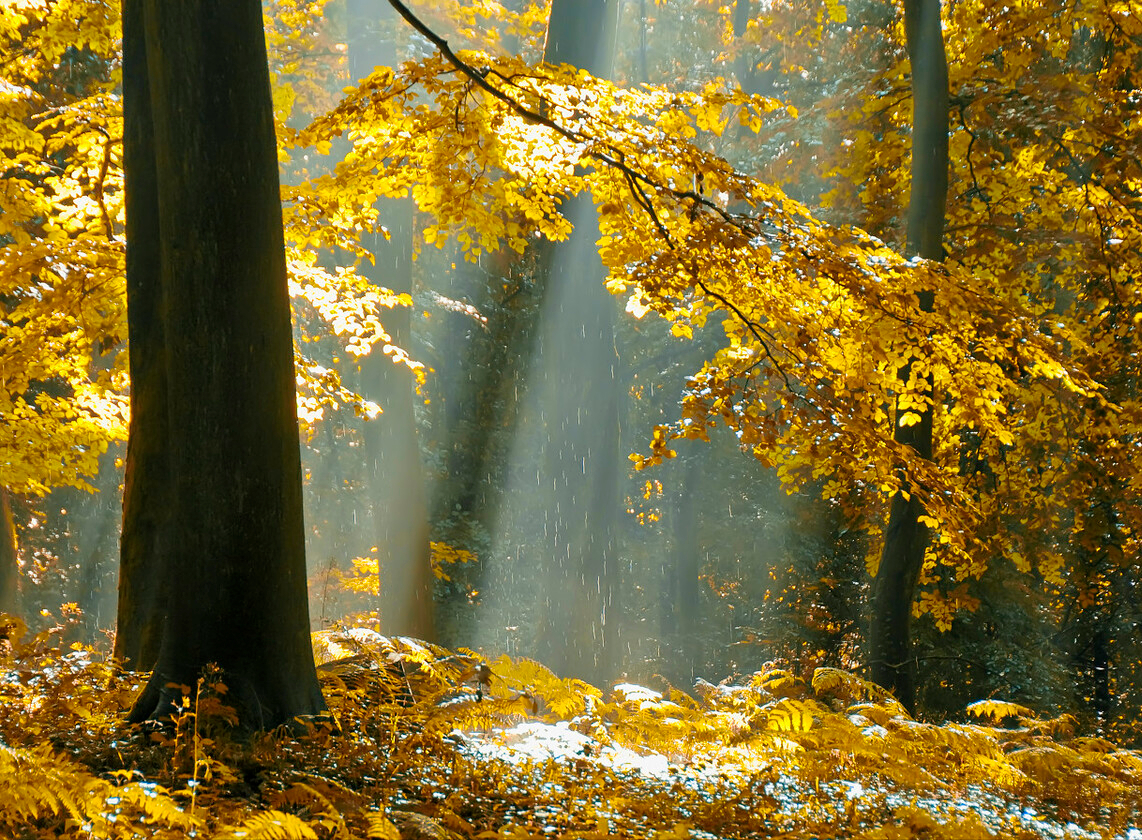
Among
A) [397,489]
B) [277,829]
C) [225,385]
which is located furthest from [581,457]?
[277,829]

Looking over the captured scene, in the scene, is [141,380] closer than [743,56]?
Yes

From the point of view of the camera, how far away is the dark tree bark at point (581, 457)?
984 cm

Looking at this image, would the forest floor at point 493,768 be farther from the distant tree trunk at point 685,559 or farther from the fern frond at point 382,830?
the distant tree trunk at point 685,559

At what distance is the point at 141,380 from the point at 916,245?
695 centimetres

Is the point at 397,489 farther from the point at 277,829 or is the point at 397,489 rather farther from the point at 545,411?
the point at 277,829

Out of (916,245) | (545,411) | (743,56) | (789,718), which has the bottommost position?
(789,718)

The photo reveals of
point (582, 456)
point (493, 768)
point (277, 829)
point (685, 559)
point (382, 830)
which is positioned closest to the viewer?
point (277, 829)

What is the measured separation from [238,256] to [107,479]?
16.3m

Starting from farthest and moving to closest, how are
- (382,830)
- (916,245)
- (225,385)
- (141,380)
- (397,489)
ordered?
(397,489), (916,245), (141,380), (225,385), (382,830)

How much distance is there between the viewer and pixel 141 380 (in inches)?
201

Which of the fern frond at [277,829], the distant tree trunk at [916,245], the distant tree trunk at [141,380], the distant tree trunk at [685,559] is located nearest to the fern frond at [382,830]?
the fern frond at [277,829]

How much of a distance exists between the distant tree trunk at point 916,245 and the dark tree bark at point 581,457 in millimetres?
2880

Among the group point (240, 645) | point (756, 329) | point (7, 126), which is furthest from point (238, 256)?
point (7, 126)

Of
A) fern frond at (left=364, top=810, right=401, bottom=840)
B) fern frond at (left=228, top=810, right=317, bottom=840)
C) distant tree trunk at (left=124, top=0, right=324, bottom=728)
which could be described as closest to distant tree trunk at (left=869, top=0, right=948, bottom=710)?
distant tree trunk at (left=124, top=0, right=324, bottom=728)
